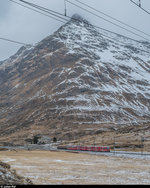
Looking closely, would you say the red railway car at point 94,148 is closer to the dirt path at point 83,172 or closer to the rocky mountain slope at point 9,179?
the dirt path at point 83,172

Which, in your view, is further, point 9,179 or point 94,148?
point 94,148

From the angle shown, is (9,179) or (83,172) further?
(83,172)

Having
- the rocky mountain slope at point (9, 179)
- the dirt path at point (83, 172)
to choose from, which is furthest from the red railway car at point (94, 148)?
the rocky mountain slope at point (9, 179)

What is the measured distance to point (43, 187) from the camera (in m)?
9.07

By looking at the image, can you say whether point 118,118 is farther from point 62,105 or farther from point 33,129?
point 33,129

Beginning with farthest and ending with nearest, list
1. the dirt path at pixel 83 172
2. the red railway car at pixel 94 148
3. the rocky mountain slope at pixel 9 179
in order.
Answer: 1. the red railway car at pixel 94 148
2. the dirt path at pixel 83 172
3. the rocky mountain slope at pixel 9 179

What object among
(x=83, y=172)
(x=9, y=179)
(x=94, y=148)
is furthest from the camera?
(x=94, y=148)

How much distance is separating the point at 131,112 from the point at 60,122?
57.5 metres

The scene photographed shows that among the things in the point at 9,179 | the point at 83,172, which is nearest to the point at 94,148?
the point at 83,172

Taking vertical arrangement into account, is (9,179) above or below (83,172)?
above

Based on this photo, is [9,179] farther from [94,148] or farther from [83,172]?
[94,148]

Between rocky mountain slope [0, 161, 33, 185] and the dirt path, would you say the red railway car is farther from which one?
rocky mountain slope [0, 161, 33, 185]

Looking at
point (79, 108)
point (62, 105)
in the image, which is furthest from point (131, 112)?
point (62, 105)

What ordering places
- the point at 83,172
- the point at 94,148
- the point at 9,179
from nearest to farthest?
the point at 9,179 → the point at 83,172 → the point at 94,148
